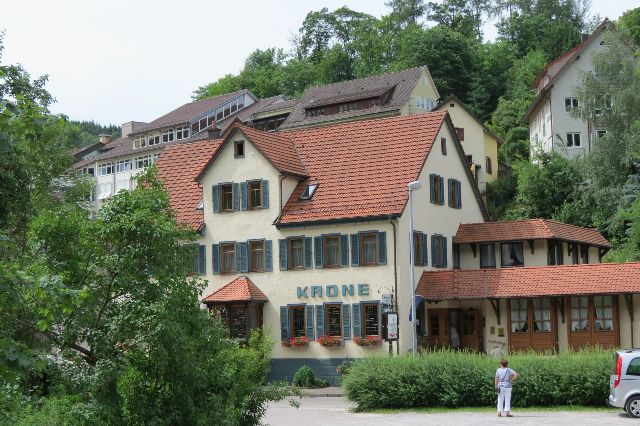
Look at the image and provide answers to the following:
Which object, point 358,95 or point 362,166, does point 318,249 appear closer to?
point 362,166

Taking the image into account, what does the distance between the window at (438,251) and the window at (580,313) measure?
6.70 metres

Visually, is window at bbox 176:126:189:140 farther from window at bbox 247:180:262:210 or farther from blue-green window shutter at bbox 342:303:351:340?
blue-green window shutter at bbox 342:303:351:340

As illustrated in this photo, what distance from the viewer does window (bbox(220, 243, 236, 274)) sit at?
46125 millimetres

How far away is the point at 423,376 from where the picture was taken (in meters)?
30.6

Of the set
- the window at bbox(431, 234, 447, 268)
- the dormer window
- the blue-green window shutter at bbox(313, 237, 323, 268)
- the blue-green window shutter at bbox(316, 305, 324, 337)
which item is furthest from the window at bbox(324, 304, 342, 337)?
the dormer window

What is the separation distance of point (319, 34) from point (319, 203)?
9152 centimetres

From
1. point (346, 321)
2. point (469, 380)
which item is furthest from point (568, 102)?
point (469, 380)

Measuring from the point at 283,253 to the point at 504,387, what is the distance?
18096mm

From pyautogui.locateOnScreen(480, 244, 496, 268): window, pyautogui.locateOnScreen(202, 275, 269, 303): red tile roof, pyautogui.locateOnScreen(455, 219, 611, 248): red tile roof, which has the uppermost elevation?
pyautogui.locateOnScreen(455, 219, 611, 248): red tile roof

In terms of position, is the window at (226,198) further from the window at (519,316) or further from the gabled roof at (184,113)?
the gabled roof at (184,113)

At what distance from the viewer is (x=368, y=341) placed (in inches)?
1628

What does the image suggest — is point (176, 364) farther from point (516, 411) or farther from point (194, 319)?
point (516, 411)

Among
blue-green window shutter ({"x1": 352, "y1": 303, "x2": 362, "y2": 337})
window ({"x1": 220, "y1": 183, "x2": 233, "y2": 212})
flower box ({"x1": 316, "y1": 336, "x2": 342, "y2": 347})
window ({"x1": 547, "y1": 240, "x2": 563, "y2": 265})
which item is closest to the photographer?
blue-green window shutter ({"x1": 352, "y1": 303, "x2": 362, "y2": 337})

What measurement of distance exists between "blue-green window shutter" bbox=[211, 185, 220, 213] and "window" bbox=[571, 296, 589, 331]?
1606 cm
